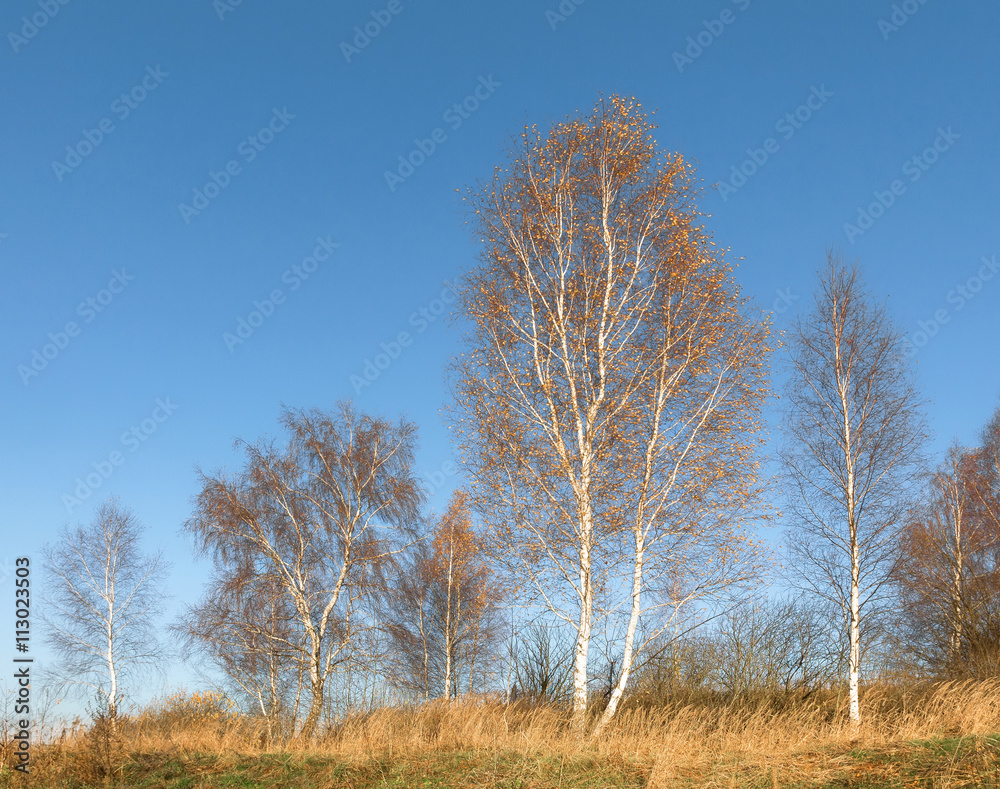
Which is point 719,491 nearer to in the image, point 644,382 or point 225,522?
point 644,382

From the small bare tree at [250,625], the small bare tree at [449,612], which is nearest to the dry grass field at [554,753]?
the small bare tree at [250,625]

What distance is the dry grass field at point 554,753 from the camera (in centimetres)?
765

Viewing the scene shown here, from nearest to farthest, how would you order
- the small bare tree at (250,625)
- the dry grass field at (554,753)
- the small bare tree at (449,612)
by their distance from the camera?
the dry grass field at (554,753) → the small bare tree at (250,625) → the small bare tree at (449,612)

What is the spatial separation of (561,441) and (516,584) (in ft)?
8.11

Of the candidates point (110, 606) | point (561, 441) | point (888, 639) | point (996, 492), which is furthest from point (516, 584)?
point (996, 492)

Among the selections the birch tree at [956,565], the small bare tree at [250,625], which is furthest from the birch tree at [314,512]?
the birch tree at [956,565]

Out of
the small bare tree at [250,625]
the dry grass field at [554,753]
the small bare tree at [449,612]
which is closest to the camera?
the dry grass field at [554,753]

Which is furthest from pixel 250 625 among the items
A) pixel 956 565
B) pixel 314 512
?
pixel 956 565

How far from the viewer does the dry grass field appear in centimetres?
765

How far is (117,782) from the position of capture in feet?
31.1

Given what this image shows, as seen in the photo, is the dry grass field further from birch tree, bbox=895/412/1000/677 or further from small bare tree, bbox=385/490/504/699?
small bare tree, bbox=385/490/504/699

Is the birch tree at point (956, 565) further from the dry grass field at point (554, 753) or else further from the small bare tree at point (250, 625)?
the small bare tree at point (250, 625)

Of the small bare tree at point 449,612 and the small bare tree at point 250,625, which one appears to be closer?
the small bare tree at point 250,625

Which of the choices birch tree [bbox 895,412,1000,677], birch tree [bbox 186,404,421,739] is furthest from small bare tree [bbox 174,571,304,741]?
birch tree [bbox 895,412,1000,677]
